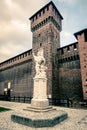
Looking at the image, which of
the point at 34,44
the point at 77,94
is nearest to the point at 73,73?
the point at 77,94

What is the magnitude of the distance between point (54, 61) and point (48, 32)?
18.8ft

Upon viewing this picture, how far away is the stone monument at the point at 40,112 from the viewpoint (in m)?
6.78

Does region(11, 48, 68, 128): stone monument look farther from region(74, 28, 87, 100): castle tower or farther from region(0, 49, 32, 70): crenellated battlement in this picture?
Answer: region(0, 49, 32, 70): crenellated battlement

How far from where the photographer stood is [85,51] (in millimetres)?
18812

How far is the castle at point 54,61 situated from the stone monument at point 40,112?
980 cm

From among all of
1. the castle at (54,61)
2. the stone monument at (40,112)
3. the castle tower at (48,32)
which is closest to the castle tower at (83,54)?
the castle at (54,61)

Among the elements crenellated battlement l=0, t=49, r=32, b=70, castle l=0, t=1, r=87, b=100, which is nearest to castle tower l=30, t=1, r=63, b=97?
castle l=0, t=1, r=87, b=100

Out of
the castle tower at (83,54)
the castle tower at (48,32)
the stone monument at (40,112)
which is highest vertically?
the castle tower at (48,32)

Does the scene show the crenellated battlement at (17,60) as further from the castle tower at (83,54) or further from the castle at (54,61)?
the castle tower at (83,54)

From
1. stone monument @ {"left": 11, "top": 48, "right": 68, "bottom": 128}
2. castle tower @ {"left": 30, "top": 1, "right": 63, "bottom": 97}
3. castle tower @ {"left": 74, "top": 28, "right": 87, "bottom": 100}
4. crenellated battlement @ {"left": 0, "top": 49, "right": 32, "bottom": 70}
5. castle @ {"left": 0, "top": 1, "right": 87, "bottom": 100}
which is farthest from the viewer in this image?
crenellated battlement @ {"left": 0, "top": 49, "right": 32, "bottom": 70}

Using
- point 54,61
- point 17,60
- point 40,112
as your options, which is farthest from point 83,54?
point 17,60

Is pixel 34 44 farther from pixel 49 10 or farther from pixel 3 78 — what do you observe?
pixel 3 78

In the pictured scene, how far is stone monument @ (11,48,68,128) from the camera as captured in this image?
678 cm

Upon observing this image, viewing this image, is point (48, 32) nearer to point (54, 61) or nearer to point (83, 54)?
point (54, 61)
